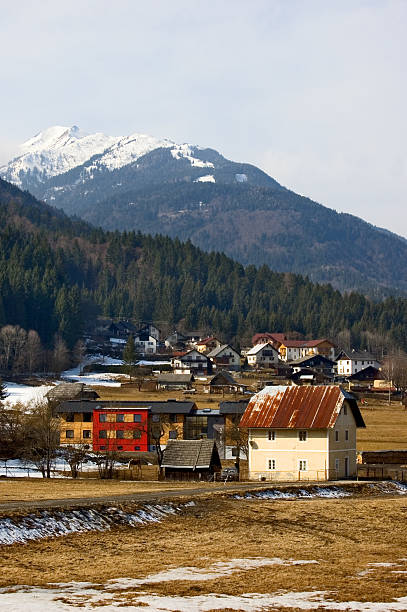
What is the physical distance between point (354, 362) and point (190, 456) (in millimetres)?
131130

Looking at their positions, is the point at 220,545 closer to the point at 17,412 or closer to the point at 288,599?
the point at 288,599

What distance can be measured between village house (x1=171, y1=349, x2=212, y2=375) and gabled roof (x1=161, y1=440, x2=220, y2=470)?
10988 centimetres

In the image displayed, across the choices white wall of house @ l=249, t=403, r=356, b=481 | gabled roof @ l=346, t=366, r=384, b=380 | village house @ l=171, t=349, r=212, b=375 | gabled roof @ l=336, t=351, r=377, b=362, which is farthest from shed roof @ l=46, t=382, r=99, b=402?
gabled roof @ l=336, t=351, r=377, b=362

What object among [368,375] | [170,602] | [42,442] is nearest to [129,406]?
[42,442]

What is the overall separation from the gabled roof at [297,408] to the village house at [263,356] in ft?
407

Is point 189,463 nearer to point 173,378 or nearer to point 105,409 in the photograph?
point 105,409

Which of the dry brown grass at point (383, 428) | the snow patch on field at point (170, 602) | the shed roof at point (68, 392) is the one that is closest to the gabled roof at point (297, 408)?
the dry brown grass at point (383, 428)

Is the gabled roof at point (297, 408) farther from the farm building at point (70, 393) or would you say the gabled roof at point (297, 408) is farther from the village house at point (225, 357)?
the village house at point (225, 357)

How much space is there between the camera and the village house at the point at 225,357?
18350cm

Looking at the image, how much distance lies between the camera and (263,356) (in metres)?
194

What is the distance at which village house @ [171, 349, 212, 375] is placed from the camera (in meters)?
174

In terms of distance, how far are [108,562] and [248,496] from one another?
1799cm

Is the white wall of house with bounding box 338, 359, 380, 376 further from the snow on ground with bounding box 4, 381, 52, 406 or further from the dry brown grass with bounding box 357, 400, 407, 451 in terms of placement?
the snow on ground with bounding box 4, 381, 52, 406

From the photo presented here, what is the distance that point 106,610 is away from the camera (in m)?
19.8
